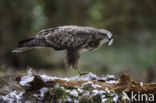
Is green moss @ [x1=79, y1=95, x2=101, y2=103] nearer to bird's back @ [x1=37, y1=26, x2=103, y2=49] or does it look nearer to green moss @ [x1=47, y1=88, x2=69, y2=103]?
green moss @ [x1=47, y1=88, x2=69, y2=103]

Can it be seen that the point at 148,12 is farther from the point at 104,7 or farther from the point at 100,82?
the point at 100,82

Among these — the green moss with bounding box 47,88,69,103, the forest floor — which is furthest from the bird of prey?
the green moss with bounding box 47,88,69,103

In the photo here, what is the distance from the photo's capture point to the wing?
661cm

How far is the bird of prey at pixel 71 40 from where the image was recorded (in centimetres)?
659

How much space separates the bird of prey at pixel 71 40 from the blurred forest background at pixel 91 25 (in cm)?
390

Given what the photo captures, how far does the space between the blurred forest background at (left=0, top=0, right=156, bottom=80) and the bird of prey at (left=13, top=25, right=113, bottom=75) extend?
154 inches

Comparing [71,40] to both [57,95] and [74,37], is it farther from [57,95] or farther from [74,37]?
[57,95]

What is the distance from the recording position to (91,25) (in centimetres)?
1641

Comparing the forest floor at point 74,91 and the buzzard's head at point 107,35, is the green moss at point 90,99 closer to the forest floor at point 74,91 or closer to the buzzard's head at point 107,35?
the forest floor at point 74,91

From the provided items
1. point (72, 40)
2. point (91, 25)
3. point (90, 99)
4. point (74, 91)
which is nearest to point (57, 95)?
point (74, 91)

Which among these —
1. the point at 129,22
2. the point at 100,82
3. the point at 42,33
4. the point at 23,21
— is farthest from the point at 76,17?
the point at 100,82

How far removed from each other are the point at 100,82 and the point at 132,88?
1.71 ft

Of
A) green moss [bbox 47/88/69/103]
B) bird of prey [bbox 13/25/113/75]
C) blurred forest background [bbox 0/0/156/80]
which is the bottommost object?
green moss [bbox 47/88/69/103]

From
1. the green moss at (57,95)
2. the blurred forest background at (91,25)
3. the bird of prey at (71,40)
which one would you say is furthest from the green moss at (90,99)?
the blurred forest background at (91,25)
